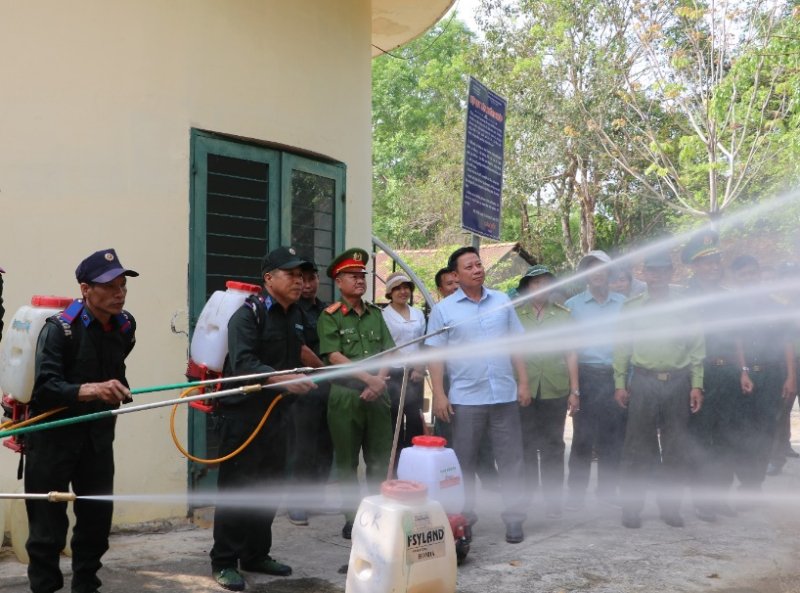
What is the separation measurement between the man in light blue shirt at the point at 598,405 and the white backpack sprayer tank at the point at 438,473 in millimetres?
2331

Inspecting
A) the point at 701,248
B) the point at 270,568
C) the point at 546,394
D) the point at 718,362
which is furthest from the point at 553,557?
the point at 701,248

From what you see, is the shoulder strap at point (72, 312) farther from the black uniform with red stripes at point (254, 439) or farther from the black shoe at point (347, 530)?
the black shoe at point (347, 530)

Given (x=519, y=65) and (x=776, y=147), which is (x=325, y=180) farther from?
(x=519, y=65)

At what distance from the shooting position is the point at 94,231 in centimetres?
576

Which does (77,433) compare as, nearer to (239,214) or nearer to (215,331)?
(215,331)

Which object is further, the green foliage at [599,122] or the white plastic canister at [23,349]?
the green foliage at [599,122]

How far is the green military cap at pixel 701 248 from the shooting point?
680cm

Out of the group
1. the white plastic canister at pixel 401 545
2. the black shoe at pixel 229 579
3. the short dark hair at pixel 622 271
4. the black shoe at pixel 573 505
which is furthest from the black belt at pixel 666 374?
the black shoe at pixel 229 579


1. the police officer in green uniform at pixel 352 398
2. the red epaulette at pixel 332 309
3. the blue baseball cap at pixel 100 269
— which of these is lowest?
the police officer in green uniform at pixel 352 398

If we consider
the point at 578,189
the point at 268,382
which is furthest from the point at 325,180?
the point at 578,189

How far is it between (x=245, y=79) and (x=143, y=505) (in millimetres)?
3404

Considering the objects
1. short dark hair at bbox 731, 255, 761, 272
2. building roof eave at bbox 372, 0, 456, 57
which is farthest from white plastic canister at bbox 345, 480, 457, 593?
building roof eave at bbox 372, 0, 456, 57

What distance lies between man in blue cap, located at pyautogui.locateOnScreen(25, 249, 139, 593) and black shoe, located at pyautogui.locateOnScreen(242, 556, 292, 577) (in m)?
0.95

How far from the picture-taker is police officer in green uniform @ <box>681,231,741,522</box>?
6797 millimetres
